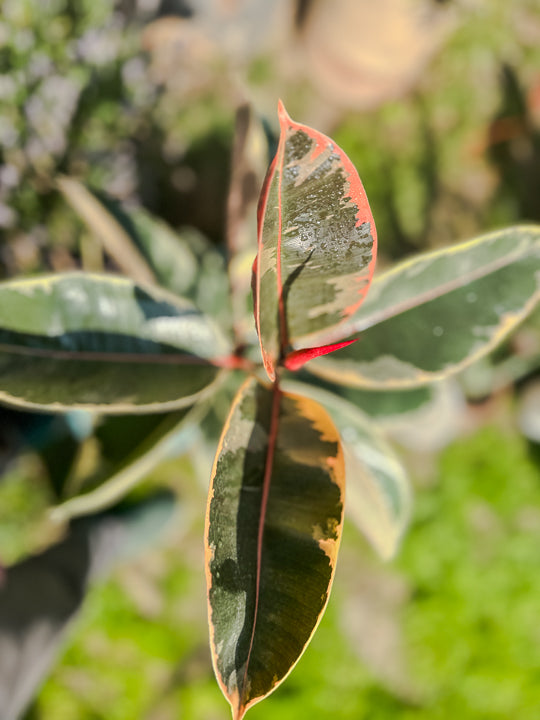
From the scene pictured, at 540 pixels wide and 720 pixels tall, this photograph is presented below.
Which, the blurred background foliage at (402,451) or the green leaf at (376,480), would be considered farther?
the blurred background foliage at (402,451)

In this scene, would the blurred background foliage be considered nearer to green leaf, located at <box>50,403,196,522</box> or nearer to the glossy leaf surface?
green leaf, located at <box>50,403,196,522</box>

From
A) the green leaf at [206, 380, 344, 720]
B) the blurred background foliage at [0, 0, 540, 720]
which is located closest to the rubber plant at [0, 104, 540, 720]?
the green leaf at [206, 380, 344, 720]

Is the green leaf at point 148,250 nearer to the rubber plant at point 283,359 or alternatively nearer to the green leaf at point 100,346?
→ the rubber plant at point 283,359

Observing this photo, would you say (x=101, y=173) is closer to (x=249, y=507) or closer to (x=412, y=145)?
(x=249, y=507)

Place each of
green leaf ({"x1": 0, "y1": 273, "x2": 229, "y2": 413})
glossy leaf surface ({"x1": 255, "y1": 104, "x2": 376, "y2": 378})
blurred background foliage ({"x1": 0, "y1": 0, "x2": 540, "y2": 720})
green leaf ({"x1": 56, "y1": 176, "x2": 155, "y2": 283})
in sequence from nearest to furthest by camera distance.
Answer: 1. glossy leaf surface ({"x1": 255, "y1": 104, "x2": 376, "y2": 378})
2. green leaf ({"x1": 0, "y1": 273, "x2": 229, "y2": 413})
3. green leaf ({"x1": 56, "y1": 176, "x2": 155, "y2": 283})
4. blurred background foliage ({"x1": 0, "y1": 0, "x2": 540, "y2": 720})

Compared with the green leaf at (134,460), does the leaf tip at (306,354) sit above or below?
above

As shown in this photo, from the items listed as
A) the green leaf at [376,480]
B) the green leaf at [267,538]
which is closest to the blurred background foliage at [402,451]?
the green leaf at [376,480]
